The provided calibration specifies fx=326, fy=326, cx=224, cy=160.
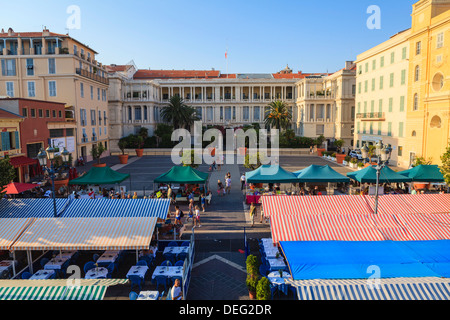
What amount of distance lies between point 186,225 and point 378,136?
110 feet

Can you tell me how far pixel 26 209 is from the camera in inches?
603

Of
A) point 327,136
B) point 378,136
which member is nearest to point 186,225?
point 378,136

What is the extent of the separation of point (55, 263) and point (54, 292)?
4.91 metres

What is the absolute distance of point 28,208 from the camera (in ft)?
50.5

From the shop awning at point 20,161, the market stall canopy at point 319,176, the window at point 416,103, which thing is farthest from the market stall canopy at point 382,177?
the shop awning at point 20,161

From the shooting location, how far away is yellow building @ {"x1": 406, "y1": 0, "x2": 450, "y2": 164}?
29.6 metres

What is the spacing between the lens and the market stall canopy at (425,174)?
73.0 ft

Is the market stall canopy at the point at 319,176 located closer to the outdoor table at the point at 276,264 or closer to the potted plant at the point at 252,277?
the outdoor table at the point at 276,264

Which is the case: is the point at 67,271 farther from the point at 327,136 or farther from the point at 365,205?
the point at 327,136

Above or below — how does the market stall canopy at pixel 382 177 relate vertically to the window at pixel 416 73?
below

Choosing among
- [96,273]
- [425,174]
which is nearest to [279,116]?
[425,174]

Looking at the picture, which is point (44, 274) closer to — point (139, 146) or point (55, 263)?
point (55, 263)

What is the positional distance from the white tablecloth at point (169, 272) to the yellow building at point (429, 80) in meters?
28.4

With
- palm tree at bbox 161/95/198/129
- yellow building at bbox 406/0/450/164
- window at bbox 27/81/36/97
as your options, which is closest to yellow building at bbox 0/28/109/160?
window at bbox 27/81/36/97
